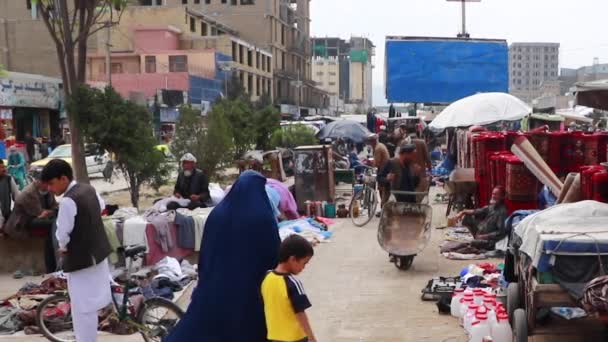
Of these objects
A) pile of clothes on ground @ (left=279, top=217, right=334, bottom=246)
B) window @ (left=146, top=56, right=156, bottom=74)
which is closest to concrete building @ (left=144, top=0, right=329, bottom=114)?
window @ (left=146, top=56, right=156, bottom=74)

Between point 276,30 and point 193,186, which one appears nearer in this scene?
point 193,186

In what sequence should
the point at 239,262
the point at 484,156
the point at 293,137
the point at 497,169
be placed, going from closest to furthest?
the point at 239,262 < the point at 497,169 < the point at 484,156 < the point at 293,137

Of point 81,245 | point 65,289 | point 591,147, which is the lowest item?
point 65,289

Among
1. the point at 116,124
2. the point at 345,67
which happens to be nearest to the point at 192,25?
the point at 116,124

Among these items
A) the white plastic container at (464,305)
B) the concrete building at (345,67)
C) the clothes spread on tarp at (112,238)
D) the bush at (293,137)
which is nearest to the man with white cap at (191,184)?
the clothes spread on tarp at (112,238)

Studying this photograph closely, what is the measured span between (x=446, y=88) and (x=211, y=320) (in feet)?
71.7

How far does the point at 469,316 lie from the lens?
6617 millimetres

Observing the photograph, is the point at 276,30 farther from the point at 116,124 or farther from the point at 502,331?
the point at 502,331

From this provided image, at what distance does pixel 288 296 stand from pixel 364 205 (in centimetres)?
Answer: 1089

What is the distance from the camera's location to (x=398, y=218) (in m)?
10.3

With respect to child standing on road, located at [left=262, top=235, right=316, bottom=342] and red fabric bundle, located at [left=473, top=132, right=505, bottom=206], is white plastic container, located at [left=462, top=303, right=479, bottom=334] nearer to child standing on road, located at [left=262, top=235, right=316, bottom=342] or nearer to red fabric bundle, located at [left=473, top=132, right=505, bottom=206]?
child standing on road, located at [left=262, top=235, right=316, bottom=342]

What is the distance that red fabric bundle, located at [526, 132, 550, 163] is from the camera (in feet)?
36.4

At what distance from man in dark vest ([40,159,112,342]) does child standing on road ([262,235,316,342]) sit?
6.24 ft

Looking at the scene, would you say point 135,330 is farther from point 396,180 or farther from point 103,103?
point 103,103
